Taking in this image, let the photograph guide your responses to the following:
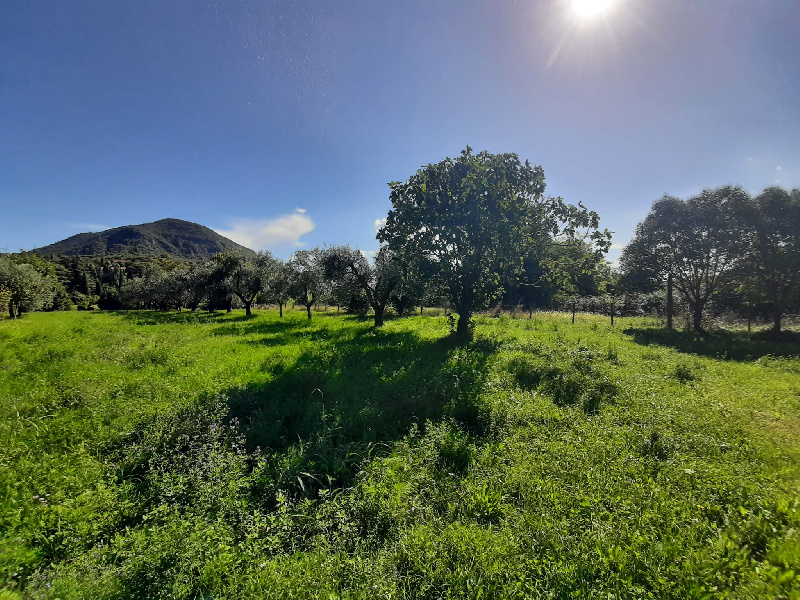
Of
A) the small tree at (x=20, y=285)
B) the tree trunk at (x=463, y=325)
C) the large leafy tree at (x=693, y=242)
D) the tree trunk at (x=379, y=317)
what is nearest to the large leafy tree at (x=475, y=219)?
the tree trunk at (x=463, y=325)

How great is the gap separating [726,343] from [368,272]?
28304 millimetres

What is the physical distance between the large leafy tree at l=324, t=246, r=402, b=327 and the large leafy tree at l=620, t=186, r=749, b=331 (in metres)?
24.7

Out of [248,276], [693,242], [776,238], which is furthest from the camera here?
[248,276]

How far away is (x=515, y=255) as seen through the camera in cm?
1822

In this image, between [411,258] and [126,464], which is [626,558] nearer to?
[126,464]

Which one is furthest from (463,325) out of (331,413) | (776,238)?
(776,238)

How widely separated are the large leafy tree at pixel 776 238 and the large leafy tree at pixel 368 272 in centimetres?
2903

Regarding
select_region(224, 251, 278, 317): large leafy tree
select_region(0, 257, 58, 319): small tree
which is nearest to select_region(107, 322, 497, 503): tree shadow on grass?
select_region(224, 251, 278, 317): large leafy tree

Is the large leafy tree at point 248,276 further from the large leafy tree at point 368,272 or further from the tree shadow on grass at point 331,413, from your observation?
the tree shadow on grass at point 331,413

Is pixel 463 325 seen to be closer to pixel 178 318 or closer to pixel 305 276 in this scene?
pixel 305 276

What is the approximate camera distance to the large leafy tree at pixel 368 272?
2879 centimetres

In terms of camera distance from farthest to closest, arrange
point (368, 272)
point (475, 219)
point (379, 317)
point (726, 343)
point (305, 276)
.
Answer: point (305, 276), point (368, 272), point (379, 317), point (726, 343), point (475, 219)

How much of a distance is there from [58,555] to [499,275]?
65.1ft

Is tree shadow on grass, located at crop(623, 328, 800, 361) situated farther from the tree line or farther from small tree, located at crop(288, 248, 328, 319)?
small tree, located at crop(288, 248, 328, 319)
